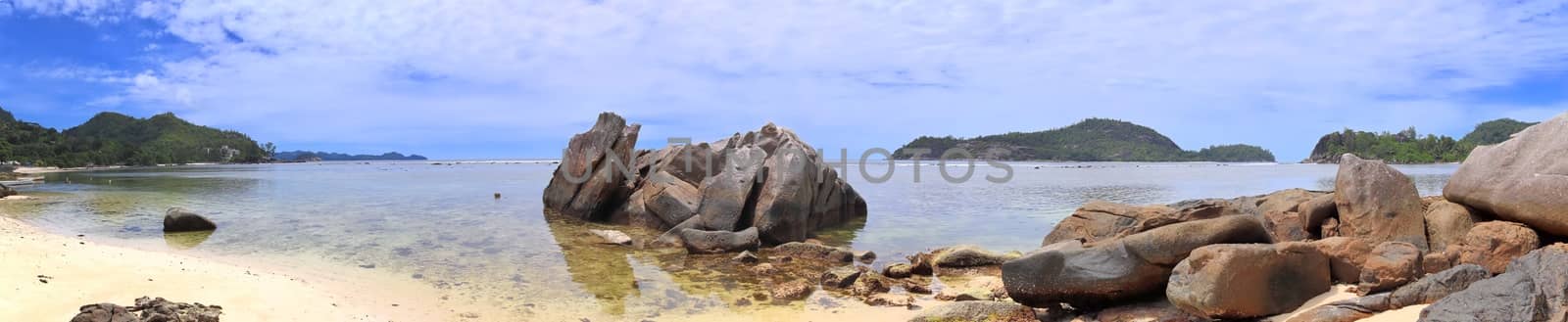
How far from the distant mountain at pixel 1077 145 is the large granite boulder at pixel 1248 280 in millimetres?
152889

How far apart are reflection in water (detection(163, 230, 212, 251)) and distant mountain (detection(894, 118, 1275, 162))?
486 ft

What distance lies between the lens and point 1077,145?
16788cm

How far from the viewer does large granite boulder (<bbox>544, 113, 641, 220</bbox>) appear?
25453 mm

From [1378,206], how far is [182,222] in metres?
26.3

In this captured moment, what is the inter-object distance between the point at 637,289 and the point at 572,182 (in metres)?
16.0

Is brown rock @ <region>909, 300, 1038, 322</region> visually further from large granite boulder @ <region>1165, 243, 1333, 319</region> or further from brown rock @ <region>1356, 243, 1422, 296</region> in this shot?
brown rock @ <region>1356, 243, 1422, 296</region>

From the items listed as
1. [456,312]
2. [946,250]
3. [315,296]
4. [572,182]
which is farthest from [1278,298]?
[572,182]

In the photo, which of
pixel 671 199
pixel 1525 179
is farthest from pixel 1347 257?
pixel 671 199

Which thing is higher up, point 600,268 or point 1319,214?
point 1319,214

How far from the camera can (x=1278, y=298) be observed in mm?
6996

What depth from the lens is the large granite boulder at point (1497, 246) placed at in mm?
8531

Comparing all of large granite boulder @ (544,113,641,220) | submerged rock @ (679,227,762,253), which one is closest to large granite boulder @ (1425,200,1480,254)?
submerged rock @ (679,227,762,253)

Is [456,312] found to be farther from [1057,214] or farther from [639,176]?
[1057,214]

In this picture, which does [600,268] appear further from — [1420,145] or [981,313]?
[1420,145]
